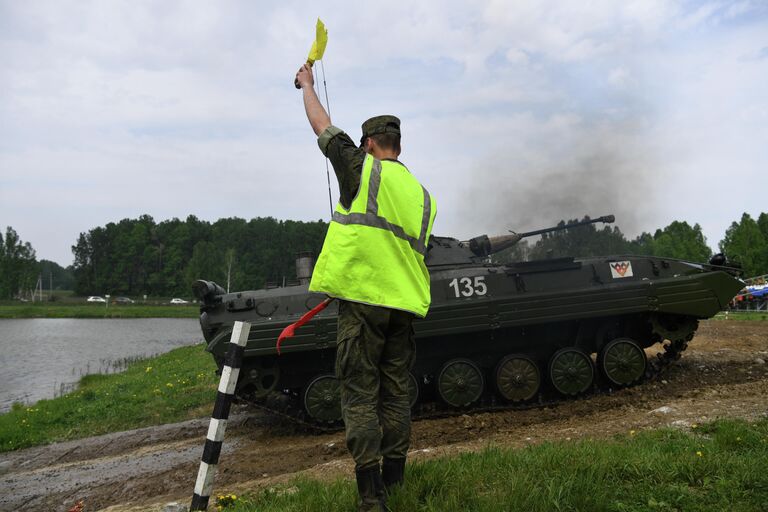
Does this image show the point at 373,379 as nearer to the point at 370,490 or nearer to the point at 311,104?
the point at 370,490

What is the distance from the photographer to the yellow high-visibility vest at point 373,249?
130 inches

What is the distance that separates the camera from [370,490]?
3.22m

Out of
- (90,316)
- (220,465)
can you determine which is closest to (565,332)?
(220,465)

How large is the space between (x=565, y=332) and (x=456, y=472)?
4.81 metres

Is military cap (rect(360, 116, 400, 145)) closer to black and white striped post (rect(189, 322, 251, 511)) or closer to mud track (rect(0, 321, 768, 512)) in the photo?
black and white striped post (rect(189, 322, 251, 511))

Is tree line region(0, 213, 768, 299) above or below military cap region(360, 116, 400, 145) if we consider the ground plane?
above

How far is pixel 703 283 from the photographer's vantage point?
8.05 meters

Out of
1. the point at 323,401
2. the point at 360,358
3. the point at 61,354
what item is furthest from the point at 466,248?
the point at 61,354

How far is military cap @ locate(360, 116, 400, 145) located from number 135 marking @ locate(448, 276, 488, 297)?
4.28m

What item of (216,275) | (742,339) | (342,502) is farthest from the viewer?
(216,275)

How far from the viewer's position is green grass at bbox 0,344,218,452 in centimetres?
934

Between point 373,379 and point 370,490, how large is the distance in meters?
0.57

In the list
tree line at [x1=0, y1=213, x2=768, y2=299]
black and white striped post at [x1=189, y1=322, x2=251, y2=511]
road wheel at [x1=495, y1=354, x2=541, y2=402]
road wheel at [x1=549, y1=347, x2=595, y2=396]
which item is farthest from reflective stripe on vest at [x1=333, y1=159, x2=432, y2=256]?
tree line at [x1=0, y1=213, x2=768, y2=299]

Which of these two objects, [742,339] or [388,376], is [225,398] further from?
[742,339]
